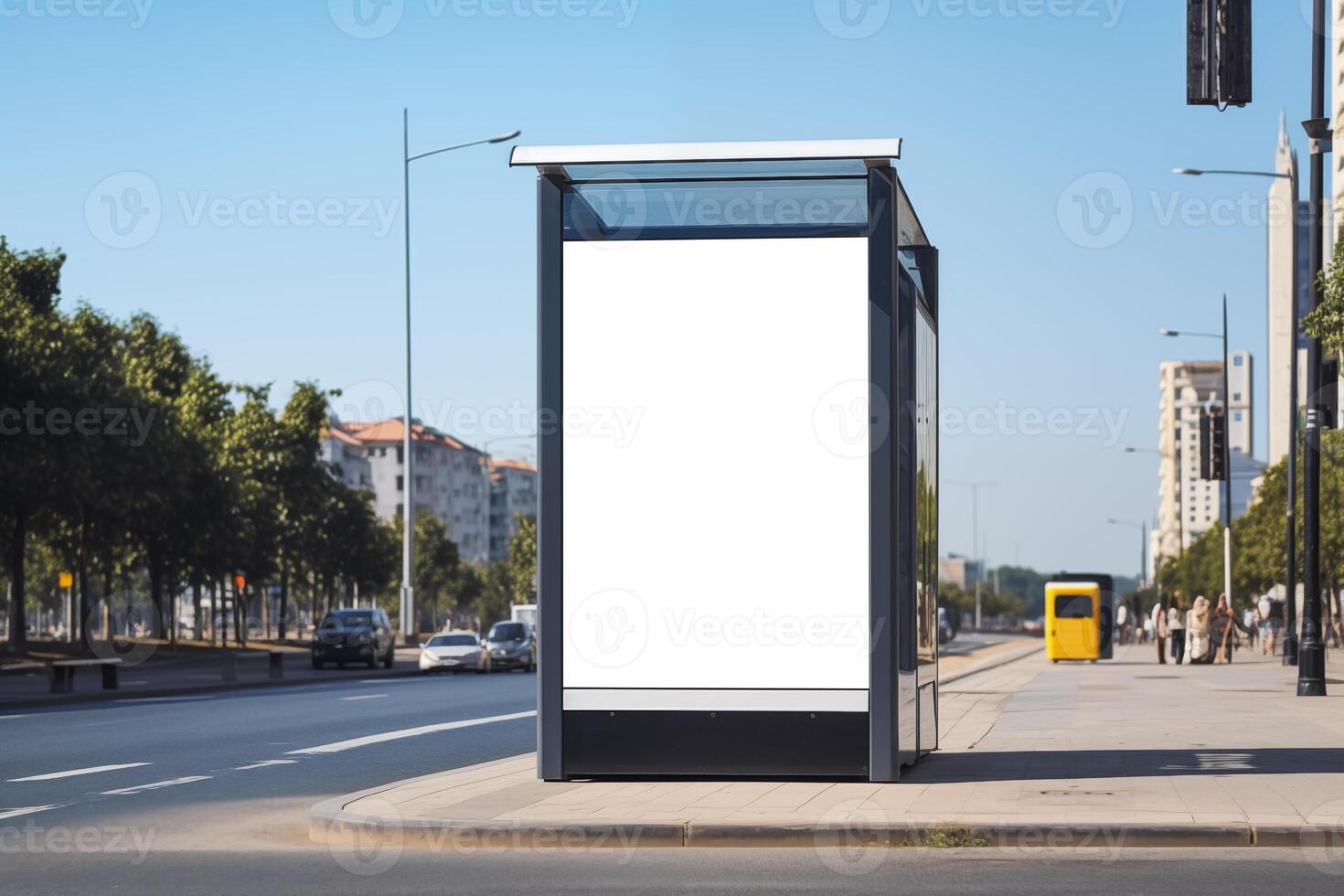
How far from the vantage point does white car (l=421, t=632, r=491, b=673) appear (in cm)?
4606

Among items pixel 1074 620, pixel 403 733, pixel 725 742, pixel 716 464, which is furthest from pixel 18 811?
pixel 1074 620

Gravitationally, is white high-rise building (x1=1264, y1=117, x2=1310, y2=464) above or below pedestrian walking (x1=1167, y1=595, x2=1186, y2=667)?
above

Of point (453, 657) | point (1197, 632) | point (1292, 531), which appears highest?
point (1292, 531)

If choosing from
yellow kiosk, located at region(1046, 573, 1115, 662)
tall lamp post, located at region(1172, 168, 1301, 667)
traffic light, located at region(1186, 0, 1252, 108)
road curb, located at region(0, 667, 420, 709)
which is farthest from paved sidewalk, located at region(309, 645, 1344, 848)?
yellow kiosk, located at region(1046, 573, 1115, 662)

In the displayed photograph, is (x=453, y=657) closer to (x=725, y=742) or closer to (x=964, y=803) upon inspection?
(x=725, y=742)

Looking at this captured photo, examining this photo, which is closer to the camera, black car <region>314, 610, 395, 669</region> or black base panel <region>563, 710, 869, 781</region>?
black base panel <region>563, 710, 869, 781</region>

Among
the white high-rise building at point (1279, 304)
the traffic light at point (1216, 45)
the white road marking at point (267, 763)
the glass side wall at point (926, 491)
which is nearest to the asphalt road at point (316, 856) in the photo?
the white road marking at point (267, 763)

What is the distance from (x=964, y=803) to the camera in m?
11.0

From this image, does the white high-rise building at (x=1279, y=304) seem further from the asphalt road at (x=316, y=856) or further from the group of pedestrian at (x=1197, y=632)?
the asphalt road at (x=316, y=856)

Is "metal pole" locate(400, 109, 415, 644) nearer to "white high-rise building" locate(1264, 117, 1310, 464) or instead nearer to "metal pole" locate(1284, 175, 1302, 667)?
"metal pole" locate(1284, 175, 1302, 667)

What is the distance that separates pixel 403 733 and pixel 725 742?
9.13m

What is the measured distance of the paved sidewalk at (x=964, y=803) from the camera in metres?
9.81

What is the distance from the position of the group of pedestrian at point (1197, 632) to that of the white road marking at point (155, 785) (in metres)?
29.8

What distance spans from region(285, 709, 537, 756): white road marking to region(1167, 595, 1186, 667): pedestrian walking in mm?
24267
